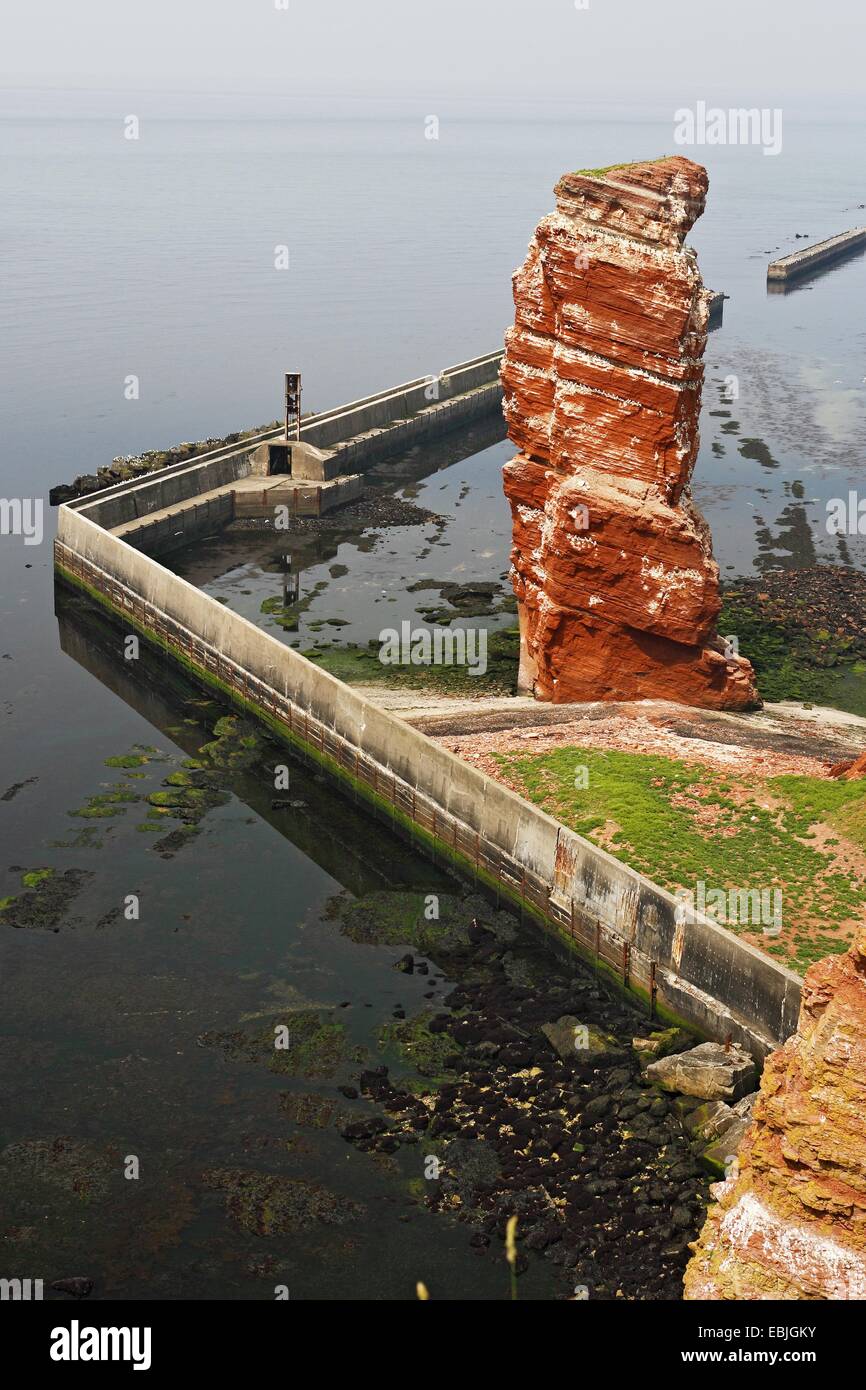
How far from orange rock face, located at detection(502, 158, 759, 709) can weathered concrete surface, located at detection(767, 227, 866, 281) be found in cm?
9582

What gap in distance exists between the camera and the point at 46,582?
56.6 m

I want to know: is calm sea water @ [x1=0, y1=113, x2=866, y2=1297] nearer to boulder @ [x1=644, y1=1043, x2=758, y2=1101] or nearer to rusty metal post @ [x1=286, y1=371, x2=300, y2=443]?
boulder @ [x1=644, y1=1043, x2=758, y2=1101]

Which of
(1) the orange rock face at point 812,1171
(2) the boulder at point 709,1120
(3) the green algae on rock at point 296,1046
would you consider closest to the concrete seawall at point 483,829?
(2) the boulder at point 709,1120

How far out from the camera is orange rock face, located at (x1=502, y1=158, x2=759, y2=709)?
3809cm

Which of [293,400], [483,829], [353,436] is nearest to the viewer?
[483,829]

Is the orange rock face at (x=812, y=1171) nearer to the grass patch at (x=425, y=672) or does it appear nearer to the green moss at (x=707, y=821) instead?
the green moss at (x=707, y=821)

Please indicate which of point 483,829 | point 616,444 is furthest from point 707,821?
point 616,444

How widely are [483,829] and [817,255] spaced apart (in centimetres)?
12042

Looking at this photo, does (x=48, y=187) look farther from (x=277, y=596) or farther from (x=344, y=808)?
(x=344, y=808)

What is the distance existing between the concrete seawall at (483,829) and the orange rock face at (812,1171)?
9.81 meters

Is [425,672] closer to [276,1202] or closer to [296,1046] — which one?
[296,1046]

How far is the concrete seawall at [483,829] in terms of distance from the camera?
2853 cm

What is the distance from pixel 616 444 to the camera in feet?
132
